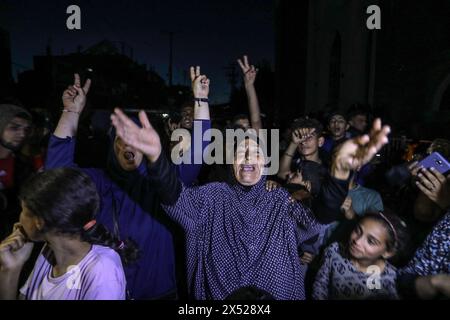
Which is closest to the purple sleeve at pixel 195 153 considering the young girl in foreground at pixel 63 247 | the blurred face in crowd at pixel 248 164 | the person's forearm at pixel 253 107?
the blurred face in crowd at pixel 248 164

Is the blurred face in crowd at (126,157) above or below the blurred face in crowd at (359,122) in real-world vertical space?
below

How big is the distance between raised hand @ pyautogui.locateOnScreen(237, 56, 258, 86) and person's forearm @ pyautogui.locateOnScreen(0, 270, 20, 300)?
2.47 metres

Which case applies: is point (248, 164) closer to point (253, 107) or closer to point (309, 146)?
point (309, 146)

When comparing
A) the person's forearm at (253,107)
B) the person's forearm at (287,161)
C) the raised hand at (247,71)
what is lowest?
the person's forearm at (287,161)

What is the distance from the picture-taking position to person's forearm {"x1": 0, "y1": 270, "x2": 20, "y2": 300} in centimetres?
155

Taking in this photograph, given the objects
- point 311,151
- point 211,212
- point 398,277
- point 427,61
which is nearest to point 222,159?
point 311,151

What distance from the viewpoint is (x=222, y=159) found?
2996mm

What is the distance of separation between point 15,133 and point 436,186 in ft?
9.15

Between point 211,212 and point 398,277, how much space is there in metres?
1.06

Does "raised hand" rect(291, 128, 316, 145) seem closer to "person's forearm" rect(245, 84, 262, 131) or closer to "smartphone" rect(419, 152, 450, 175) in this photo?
"person's forearm" rect(245, 84, 262, 131)

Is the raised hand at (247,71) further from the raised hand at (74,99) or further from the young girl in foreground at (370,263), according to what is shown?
the young girl in foreground at (370,263)

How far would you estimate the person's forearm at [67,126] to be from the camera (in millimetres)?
2238

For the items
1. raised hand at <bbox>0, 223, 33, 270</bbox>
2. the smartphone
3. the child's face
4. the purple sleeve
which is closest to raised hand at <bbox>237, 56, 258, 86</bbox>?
the purple sleeve
